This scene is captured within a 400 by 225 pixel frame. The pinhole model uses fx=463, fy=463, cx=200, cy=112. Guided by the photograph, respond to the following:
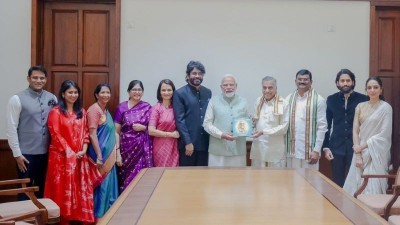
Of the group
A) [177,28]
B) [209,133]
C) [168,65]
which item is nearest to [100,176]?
[209,133]

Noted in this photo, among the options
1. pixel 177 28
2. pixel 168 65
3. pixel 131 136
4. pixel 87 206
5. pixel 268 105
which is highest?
pixel 177 28

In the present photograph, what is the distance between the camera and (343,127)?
4148 mm

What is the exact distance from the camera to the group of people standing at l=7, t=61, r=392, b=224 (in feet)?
12.6

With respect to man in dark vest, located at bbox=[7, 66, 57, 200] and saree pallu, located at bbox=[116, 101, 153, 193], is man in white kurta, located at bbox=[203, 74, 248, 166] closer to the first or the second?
saree pallu, located at bbox=[116, 101, 153, 193]

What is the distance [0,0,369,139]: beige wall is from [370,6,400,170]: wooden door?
0.62 ft

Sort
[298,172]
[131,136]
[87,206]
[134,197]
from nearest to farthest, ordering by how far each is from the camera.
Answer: [134,197] → [298,172] → [87,206] → [131,136]

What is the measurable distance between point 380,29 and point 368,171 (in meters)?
1.82

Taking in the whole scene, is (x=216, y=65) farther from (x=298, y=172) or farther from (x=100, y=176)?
(x=298, y=172)

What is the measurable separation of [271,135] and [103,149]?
147 cm

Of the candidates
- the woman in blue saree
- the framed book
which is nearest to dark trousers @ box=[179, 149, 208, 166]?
the framed book

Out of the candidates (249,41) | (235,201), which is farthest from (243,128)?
(235,201)

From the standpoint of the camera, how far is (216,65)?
4898mm

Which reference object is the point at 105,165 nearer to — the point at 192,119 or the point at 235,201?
the point at 192,119

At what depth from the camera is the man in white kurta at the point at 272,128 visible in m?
4.03
